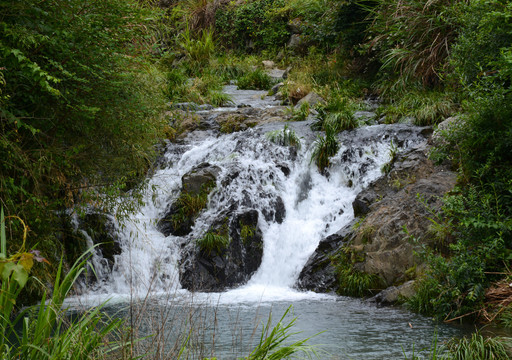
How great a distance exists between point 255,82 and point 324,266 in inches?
438

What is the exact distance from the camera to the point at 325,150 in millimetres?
10172

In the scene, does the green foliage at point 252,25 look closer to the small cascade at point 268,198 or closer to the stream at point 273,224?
the stream at point 273,224

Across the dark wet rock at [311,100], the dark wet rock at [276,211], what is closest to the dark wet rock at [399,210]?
the dark wet rock at [276,211]

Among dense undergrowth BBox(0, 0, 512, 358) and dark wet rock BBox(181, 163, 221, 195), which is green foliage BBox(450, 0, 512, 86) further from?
dark wet rock BBox(181, 163, 221, 195)

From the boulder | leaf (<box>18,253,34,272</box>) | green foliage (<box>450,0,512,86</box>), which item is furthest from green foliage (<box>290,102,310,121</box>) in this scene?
leaf (<box>18,253,34,272</box>)

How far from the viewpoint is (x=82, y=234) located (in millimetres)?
8070

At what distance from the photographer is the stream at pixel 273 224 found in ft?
19.8

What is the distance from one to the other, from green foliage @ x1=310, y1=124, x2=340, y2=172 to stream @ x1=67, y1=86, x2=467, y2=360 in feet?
0.49

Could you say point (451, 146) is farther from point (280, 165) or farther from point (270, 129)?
point (270, 129)

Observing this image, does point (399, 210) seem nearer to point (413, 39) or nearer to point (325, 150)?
point (325, 150)

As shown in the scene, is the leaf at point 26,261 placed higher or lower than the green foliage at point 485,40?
lower

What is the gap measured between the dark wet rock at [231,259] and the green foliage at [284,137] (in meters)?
2.47

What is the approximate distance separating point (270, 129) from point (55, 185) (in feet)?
21.3

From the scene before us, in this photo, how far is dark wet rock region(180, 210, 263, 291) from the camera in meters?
8.18
